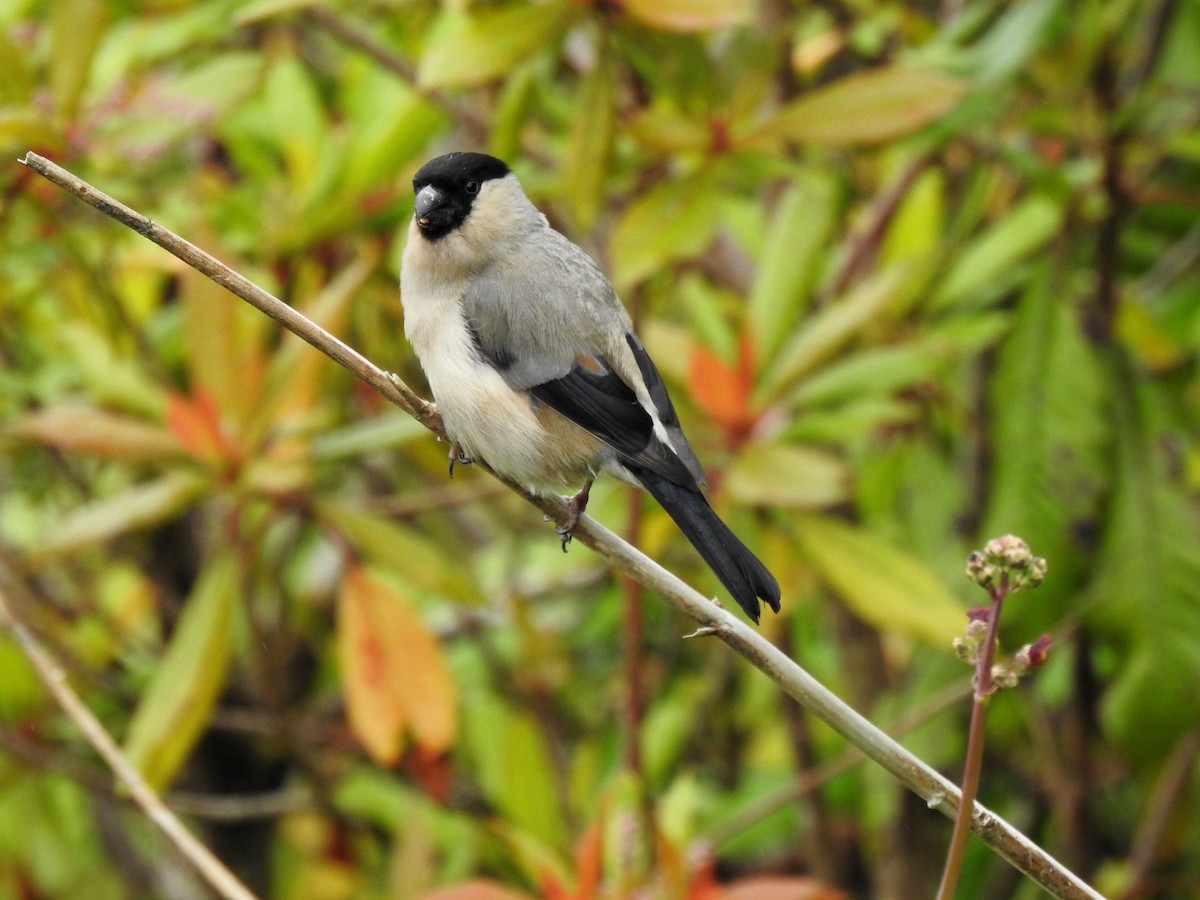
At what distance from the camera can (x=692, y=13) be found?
2389mm

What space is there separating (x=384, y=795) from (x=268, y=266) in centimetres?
127

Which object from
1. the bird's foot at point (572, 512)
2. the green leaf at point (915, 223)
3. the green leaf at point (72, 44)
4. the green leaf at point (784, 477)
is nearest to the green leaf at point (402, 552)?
the bird's foot at point (572, 512)

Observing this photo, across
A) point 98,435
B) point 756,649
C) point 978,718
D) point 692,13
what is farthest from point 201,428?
point 978,718

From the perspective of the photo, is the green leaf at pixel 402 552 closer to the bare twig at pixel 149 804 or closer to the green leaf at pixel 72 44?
the bare twig at pixel 149 804

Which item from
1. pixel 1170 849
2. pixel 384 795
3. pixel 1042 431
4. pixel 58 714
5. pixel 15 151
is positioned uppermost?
pixel 15 151

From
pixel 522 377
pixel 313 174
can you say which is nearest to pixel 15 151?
pixel 313 174

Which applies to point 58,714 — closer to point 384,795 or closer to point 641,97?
point 384,795

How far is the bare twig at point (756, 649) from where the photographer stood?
136cm

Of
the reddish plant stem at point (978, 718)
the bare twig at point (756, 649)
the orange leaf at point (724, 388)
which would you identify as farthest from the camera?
the orange leaf at point (724, 388)

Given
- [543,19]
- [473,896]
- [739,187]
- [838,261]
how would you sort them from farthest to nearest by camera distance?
[838,261] → [739,187] → [543,19] → [473,896]

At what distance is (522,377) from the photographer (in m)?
2.30

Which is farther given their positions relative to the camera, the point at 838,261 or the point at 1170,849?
the point at 838,261

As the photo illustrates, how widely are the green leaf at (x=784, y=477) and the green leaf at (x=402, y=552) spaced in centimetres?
54

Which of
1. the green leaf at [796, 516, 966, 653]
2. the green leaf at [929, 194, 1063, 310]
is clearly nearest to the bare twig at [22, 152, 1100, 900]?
the green leaf at [796, 516, 966, 653]
